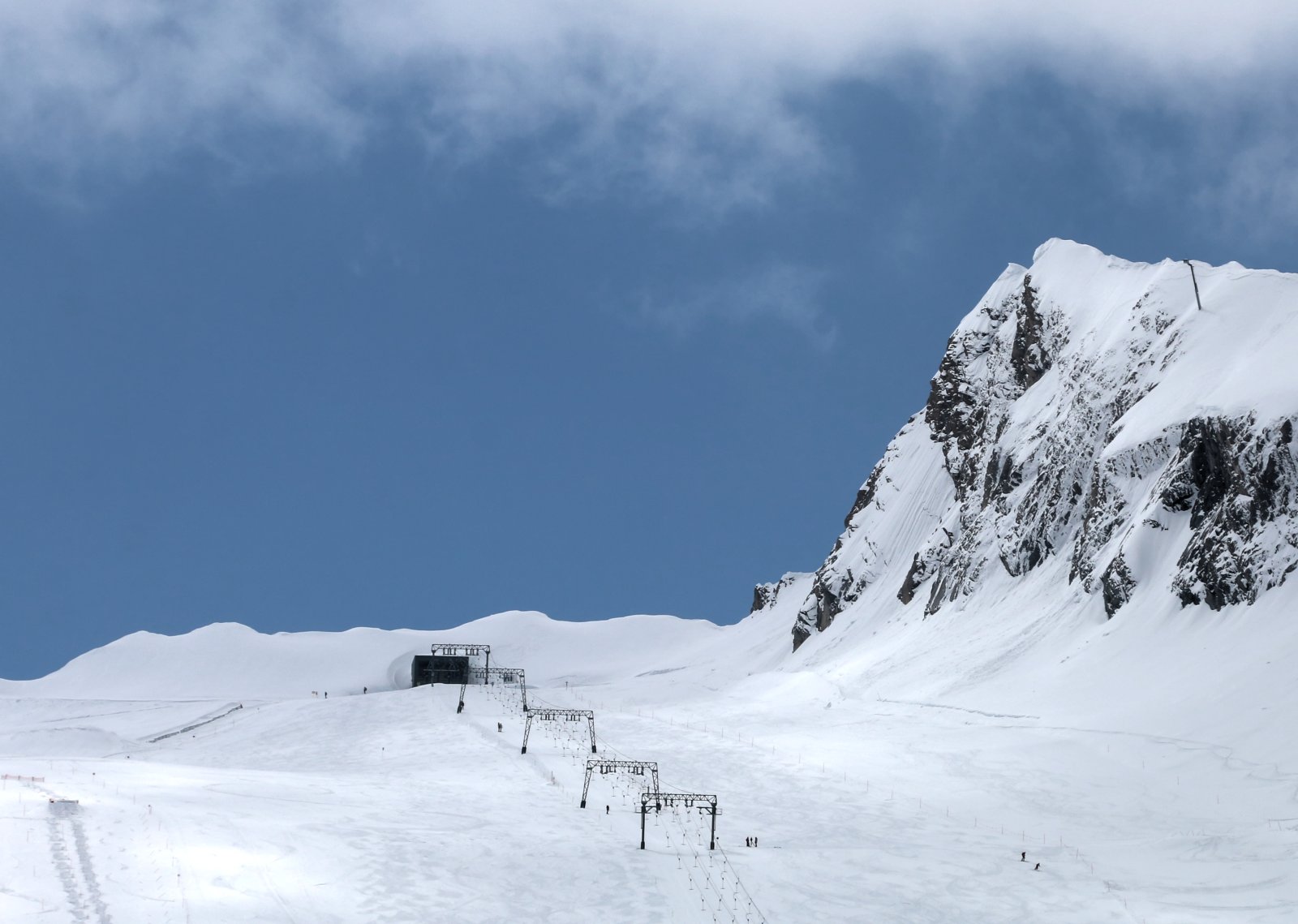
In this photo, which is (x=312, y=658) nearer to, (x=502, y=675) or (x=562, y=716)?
(x=502, y=675)

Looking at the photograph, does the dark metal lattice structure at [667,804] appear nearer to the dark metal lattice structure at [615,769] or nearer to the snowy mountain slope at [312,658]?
the dark metal lattice structure at [615,769]

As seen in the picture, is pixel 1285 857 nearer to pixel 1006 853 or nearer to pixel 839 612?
pixel 1006 853

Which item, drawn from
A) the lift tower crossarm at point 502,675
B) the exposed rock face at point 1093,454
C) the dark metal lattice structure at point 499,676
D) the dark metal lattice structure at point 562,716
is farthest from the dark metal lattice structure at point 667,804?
the lift tower crossarm at point 502,675

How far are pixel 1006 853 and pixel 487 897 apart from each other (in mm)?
18925

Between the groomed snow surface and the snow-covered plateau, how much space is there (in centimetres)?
19

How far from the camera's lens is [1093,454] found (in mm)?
96688

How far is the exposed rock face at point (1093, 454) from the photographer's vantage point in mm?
72250

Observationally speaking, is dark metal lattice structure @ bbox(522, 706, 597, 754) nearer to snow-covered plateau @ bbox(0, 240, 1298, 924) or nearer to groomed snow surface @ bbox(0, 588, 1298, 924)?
groomed snow surface @ bbox(0, 588, 1298, 924)

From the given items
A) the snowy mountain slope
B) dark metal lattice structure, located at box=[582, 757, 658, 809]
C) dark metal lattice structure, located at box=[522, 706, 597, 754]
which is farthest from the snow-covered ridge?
dark metal lattice structure, located at box=[582, 757, 658, 809]

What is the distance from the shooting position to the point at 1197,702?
60250mm

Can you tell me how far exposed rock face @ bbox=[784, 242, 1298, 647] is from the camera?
72250mm

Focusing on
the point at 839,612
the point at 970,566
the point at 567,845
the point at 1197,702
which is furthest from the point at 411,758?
the point at 839,612

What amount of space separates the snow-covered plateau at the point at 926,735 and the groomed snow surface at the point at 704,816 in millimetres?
193

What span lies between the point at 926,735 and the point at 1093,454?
120 ft
